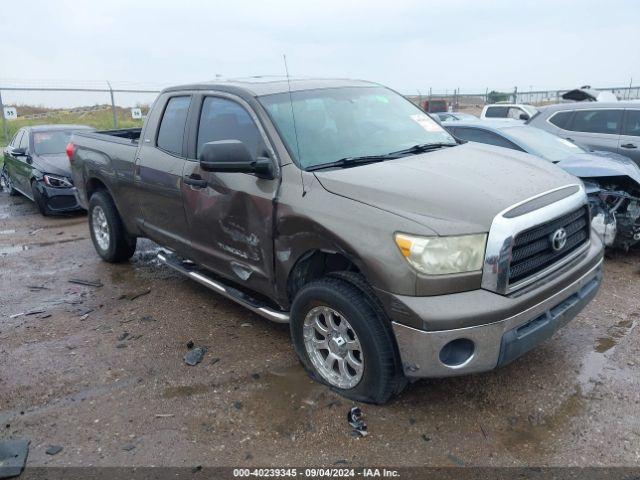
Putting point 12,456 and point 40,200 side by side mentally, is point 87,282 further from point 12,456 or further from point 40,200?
point 40,200

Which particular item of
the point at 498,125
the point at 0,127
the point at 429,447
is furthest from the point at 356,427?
the point at 0,127

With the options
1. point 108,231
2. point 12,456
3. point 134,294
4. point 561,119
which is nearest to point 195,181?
point 134,294

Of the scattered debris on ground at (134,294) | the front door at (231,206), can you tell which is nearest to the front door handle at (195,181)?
the front door at (231,206)

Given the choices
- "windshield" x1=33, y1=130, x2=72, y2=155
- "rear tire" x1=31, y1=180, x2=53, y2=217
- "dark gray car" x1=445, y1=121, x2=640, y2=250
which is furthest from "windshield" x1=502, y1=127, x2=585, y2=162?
"windshield" x1=33, y1=130, x2=72, y2=155

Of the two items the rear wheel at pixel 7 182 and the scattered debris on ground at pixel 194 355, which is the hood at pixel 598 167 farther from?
the rear wheel at pixel 7 182

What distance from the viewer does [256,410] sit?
3.29 m

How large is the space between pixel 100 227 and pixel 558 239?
508 cm

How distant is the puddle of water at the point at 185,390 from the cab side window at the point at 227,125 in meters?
1.62

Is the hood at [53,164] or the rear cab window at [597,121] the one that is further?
the hood at [53,164]

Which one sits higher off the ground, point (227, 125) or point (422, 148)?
point (227, 125)

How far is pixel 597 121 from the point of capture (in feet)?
27.1

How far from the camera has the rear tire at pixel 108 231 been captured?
5.81m

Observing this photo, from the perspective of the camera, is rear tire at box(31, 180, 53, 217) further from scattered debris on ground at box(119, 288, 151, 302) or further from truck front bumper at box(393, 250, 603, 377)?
truck front bumper at box(393, 250, 603, 377)

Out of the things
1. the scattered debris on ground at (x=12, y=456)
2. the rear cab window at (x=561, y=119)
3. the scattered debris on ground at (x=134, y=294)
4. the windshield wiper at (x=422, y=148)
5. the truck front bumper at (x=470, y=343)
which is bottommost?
the scattered debris on ground at (x=134, y=294)
